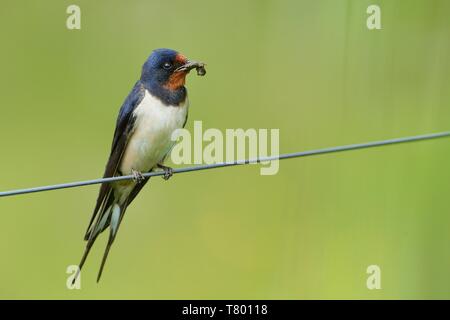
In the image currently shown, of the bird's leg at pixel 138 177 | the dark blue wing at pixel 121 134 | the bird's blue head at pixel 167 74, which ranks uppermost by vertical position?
the bird's blue head at pixel 167 74

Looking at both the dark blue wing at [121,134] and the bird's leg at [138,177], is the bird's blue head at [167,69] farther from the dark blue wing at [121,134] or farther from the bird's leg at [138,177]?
the bird's leg at [138,177]

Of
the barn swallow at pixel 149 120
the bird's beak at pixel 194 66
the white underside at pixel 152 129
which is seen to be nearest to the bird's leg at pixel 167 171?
the barn swallow at pixel 149 120

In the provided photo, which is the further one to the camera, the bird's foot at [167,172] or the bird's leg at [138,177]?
the bird's leg at [138,177]

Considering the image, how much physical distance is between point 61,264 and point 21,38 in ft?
8.25

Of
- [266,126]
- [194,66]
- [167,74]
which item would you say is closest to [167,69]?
[167,74]

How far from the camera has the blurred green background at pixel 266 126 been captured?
667 cm

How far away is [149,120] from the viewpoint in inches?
184

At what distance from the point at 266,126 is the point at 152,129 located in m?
2.75

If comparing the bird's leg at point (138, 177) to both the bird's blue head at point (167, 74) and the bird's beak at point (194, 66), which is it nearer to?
the bird's blue head at point (167, 74)

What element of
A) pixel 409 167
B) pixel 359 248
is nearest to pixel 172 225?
pixel 359 248

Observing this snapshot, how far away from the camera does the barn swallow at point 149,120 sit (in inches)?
184

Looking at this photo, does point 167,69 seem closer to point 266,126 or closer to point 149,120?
point 149,120

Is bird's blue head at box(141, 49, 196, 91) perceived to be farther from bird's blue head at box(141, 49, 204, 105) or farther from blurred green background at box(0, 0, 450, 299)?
blurred green background at box(0, 0, 450, 299)

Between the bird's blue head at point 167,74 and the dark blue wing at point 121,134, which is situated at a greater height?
the bird's blue head at point 167,74
